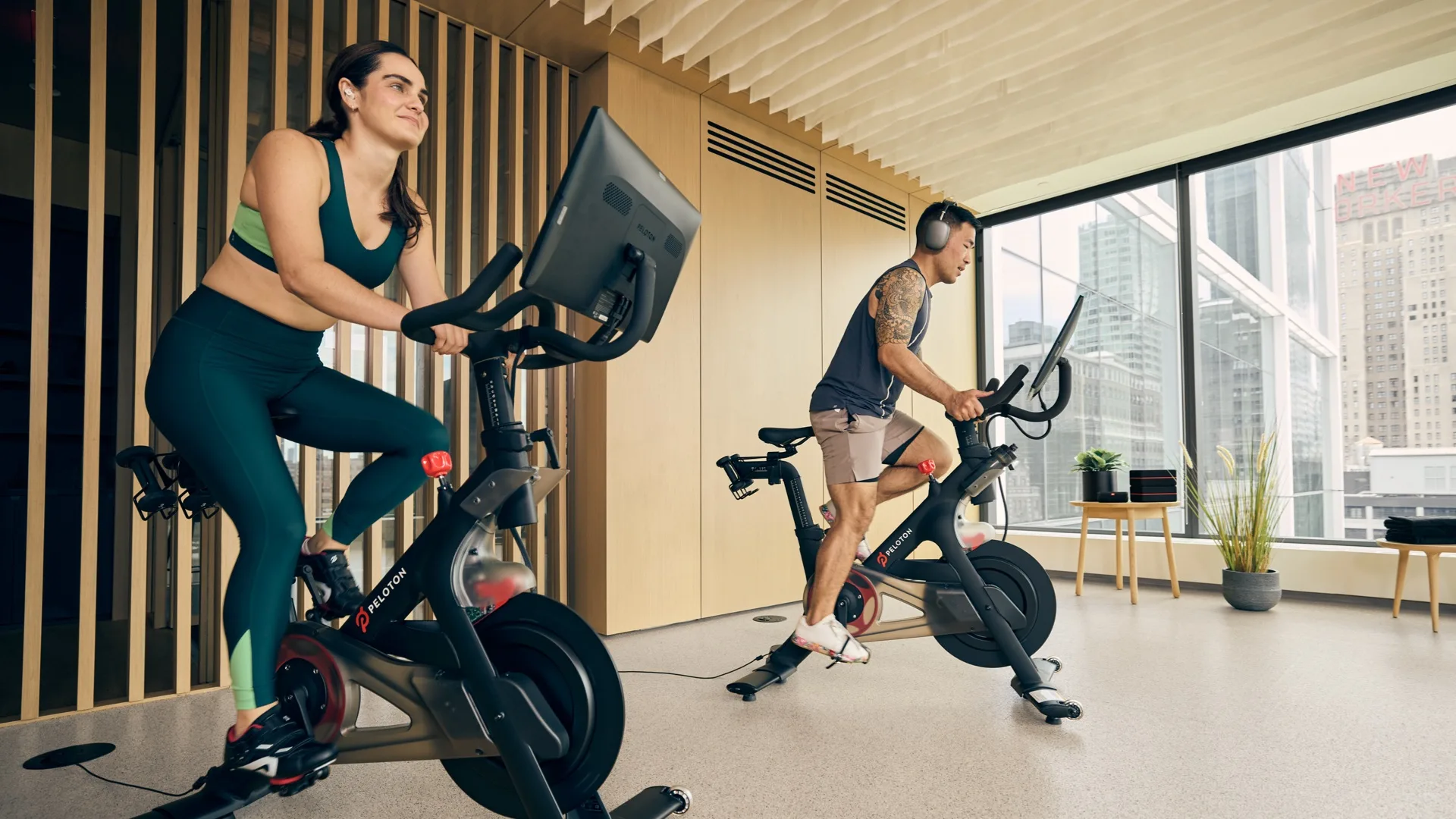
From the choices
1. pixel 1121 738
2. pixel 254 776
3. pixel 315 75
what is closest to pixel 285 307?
pixel 254 776

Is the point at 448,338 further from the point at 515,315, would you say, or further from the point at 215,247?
the point at 215,247

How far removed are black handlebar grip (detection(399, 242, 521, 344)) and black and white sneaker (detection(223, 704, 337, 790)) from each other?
2.52 ft

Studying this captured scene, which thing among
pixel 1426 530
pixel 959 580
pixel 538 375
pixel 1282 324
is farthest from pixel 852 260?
pixel 1426 530

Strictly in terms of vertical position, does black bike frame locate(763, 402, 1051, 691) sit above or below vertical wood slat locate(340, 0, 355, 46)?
below

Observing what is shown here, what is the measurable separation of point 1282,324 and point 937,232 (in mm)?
3586

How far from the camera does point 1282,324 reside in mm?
4914

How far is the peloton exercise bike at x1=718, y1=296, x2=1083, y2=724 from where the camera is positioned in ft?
8.07

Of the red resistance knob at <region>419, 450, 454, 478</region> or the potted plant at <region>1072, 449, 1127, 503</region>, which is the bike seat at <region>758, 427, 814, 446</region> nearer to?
the red resistance knob at <region>419, 450, 454, 478</region>

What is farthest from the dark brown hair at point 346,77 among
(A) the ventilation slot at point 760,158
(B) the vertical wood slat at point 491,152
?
(A) the ventilation slot at point 760,158

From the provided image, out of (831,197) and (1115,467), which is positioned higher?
(831,197)

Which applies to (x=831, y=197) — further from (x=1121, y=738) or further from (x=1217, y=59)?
(x=1121, y=738)

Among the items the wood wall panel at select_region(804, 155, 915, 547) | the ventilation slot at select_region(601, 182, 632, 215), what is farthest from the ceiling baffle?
the ventilation slot at select_region(601, 182, 632, 215)

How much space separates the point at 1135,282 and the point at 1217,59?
1.92 m

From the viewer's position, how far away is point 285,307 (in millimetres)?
1525
